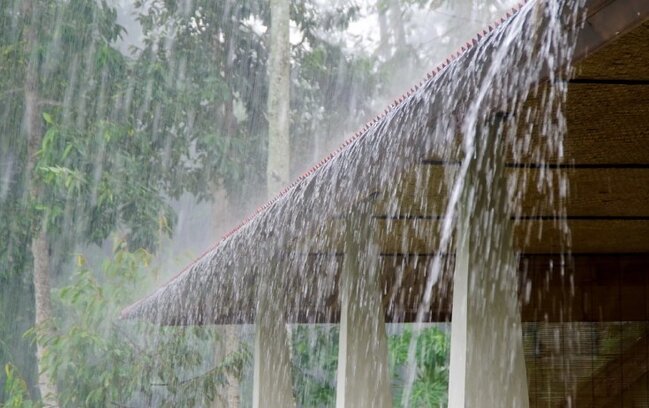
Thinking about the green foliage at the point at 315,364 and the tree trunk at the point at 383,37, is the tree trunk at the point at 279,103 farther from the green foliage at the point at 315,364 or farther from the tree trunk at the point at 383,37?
the tree trunk at the point at 383,37

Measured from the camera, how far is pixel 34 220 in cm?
1784

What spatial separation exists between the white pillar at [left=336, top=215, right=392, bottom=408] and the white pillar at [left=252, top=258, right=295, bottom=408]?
→ 203 centimetres

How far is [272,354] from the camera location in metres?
7.02

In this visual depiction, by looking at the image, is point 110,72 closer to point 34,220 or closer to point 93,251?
point 34,220

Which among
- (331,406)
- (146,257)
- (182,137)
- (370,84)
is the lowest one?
(331,406)

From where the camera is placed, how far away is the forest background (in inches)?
582

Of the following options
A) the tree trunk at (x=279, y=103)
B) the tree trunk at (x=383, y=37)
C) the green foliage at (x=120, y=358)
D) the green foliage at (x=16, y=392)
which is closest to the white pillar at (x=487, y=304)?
the green foliage at (x=120, y=358)

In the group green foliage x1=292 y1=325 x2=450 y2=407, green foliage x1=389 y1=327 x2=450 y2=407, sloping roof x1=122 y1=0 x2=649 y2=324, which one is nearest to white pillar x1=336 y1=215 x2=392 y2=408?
sloping roof x1=122 y1=0 x2=649 y2=324

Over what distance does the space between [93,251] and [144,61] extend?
24.7 ft

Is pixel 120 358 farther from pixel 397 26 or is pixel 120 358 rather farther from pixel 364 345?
pixel 397 26

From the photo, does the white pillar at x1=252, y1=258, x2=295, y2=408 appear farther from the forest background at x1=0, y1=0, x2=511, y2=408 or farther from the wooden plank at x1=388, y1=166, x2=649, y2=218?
the forest background at x1=0, y1=0, x2=511, y2=408

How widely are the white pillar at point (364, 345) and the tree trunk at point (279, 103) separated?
1032cm

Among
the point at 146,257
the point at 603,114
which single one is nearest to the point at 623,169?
the point at 603,114

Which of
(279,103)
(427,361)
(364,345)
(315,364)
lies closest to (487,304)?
(364,345)
